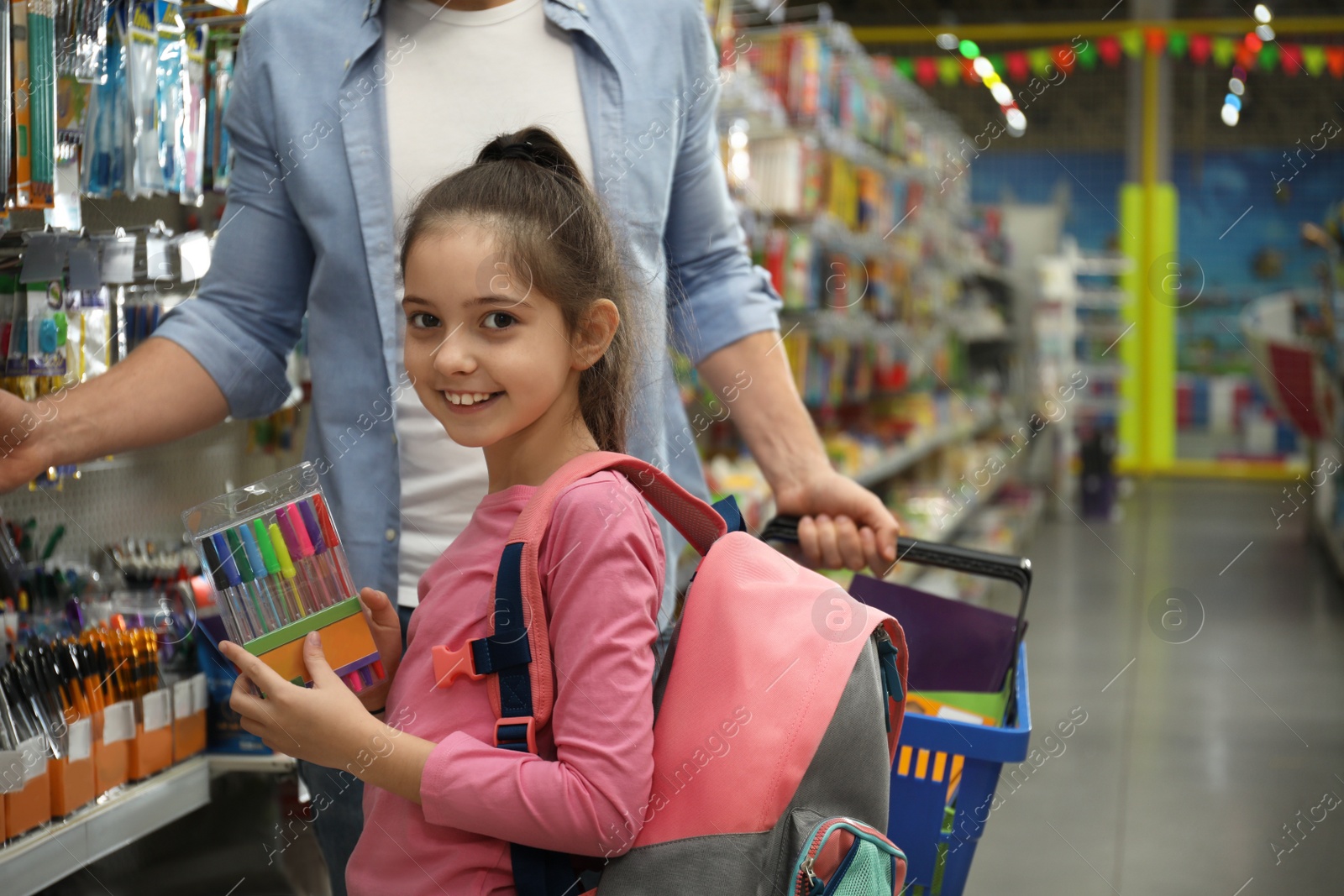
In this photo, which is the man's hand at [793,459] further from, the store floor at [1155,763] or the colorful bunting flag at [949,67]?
the colorful bunting flag at [949,67]

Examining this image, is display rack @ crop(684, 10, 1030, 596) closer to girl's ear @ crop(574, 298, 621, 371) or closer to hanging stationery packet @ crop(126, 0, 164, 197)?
hanging stationery packet @ crop(126, 0, 164, 197)

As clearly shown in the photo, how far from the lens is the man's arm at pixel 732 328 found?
1.64 metres

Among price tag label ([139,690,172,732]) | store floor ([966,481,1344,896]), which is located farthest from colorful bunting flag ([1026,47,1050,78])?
price tag label ([139,690,172,732])

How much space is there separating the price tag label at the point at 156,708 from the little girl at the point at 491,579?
795 mm

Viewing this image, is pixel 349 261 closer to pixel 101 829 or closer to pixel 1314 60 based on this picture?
pixel 101 829

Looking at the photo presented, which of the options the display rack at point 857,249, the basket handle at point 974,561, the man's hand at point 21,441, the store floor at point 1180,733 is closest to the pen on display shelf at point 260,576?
the man's hand at point 21,441

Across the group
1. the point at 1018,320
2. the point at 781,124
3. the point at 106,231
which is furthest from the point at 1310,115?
the point at 106,231

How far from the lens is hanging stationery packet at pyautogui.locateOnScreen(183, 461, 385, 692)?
1109mm

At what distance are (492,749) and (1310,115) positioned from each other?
530 inches

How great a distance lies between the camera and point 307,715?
1.06 m

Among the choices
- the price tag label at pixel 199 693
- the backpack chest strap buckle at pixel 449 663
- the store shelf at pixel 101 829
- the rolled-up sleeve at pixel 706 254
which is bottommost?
the store shelf at pixel 101 829

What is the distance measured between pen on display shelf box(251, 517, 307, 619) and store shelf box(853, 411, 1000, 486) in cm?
382

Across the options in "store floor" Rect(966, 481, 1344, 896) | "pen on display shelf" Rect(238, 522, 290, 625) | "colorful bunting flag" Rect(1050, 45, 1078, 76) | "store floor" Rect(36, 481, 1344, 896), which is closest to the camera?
"pen on display shelf" Rect(238, 522, 290, 625)

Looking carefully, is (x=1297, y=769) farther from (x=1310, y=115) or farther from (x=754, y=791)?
(x=1310, y=115)
